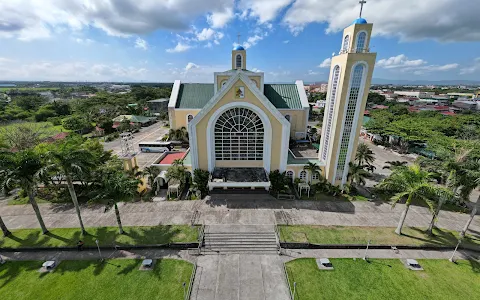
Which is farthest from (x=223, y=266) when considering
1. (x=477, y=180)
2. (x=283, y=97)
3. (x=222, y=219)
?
(x=283, y=97)

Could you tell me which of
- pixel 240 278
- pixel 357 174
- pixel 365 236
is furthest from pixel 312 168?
pixel 240 278

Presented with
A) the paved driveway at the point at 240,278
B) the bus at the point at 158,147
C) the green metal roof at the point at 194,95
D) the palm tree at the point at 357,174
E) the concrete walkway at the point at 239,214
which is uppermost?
the green metal roof at the point at 194,95

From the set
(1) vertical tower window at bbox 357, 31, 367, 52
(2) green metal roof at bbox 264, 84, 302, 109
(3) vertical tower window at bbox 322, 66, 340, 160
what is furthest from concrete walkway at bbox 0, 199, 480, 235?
(2) green metal roof at bbox 264, 84, 302, 109

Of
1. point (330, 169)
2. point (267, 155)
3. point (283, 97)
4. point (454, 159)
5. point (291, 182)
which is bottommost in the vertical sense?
point (291, 182)

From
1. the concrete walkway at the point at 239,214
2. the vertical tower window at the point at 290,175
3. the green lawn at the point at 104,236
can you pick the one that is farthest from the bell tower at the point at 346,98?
the green lawn at the point at 104,236

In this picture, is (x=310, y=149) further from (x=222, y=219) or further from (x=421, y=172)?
(x=222, y=219)

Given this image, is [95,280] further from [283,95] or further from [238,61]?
[283,95]

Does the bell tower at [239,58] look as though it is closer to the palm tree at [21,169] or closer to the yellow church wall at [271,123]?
the yellow church wall at [271,123]
